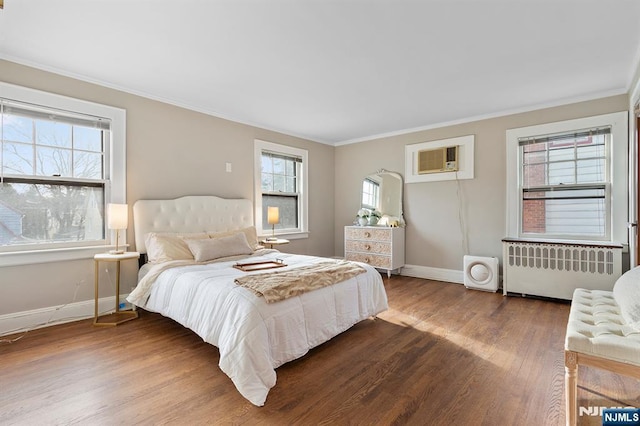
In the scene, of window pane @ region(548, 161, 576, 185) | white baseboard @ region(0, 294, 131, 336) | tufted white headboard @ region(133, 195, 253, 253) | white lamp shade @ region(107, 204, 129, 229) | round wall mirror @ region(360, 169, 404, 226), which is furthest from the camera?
round wall mirror @ region(360, 169, 404, 226)

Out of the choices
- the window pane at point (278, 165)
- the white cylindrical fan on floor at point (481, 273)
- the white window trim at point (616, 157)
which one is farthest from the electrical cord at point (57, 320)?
the white window trim at point (616, 157)

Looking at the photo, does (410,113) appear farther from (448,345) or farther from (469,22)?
(448,345)

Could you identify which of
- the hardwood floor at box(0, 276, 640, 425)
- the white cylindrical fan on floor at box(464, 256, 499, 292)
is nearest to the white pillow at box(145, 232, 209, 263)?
the hardwood floor at box(0, 276, 640, 425)

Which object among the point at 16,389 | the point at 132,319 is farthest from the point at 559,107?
the point at 16,389

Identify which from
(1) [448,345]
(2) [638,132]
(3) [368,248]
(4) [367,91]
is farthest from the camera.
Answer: (3) [368,248]

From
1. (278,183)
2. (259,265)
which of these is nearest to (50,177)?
(259,265)

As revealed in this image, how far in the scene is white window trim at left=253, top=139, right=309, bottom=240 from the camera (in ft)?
15.5

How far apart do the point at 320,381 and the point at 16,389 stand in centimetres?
192

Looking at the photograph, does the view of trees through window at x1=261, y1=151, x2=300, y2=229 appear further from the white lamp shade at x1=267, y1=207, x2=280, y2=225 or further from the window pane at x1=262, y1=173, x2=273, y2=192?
the white lamp shade at x1=267, y1=207, x2=280, y2=225

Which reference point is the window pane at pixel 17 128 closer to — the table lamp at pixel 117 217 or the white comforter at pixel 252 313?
the table lamp at pixel 117 217

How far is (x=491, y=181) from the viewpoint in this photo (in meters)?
4.39

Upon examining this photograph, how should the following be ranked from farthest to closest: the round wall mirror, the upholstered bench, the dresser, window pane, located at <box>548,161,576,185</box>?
the round wall mirror, the dresser, window pane, located at <box>548,161,576,185</box>, the upholstered bench

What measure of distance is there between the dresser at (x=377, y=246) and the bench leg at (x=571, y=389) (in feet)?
11.0

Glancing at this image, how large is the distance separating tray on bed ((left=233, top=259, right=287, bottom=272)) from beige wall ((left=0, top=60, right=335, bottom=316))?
1.47m
